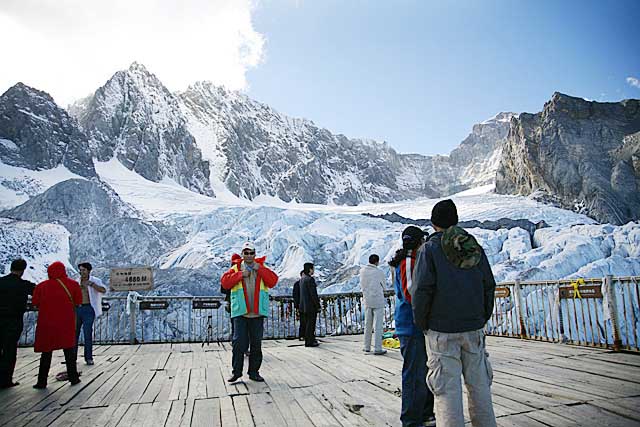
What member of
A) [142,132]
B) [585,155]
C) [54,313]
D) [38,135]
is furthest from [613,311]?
[142,132]

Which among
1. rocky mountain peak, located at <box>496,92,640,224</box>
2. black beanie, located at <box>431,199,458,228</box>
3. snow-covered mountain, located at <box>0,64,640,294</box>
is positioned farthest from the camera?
rocky mountain peak, located at <box>496,92,640,224</box>

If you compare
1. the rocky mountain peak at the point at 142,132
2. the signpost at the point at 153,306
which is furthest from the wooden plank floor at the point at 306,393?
the rocky mountain peak at the point at 142,132

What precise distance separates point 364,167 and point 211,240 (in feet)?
403

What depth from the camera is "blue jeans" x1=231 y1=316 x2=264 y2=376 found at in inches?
203

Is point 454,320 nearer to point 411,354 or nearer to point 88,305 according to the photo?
point 411,354

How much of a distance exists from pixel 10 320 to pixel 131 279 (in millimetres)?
5550

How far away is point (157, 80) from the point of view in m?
107

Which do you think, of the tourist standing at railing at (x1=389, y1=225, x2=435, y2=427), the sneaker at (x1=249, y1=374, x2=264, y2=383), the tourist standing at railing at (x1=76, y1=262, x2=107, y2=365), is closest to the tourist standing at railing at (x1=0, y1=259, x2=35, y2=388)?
the tourist standing at railing at (x1=76, y1=262, x2=107, y2=365)

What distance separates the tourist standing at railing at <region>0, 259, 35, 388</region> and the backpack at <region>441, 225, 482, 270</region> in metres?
5.36

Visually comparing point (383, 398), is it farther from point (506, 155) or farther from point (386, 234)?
point (506, 155)

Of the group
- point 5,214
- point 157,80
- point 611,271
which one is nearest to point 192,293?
point 611,271

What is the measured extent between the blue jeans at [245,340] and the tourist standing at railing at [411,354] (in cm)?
214

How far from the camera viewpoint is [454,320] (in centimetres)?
264

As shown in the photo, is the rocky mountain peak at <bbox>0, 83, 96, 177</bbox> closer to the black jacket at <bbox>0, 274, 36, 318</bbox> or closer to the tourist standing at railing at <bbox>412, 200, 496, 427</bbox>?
the black jacket at <bbox>0, 274, 36, 318</bbox>
